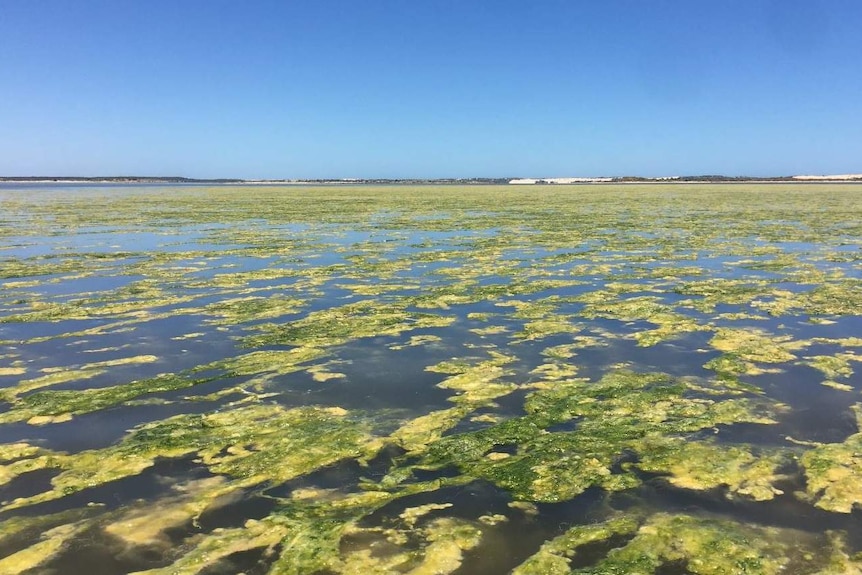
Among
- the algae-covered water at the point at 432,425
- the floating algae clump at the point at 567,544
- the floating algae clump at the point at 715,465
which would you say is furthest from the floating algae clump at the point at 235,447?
the floating algae clump at the point at 715,465

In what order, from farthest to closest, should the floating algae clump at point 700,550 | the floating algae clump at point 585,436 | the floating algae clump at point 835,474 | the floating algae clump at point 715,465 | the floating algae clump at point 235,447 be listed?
the floating algae clump at point 235,447 → the floating algae clump at point 585,436 → the floating algae clump at point 715,465 → the floating algae clump at point 835,474 → the floating algae clump at point 700,550

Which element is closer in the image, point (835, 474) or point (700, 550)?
point (700, 550)

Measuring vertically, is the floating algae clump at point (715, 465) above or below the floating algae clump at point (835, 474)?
below

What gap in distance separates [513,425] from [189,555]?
3.26 m

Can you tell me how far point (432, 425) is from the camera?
590 centimetres

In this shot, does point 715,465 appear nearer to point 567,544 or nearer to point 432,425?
point 567,544

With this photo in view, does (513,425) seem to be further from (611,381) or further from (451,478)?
(611,381)

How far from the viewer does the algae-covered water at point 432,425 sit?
13.0ft

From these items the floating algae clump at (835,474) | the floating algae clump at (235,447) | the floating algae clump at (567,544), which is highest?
the floating algae clump at (835,474)

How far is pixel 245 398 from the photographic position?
6.62m

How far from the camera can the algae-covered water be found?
156 inches

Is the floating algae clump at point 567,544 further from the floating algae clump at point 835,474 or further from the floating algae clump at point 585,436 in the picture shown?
the floating algae clump at point 835,474

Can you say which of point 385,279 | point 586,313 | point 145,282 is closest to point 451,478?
point 586,313

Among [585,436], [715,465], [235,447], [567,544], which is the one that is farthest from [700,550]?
[235,447]
